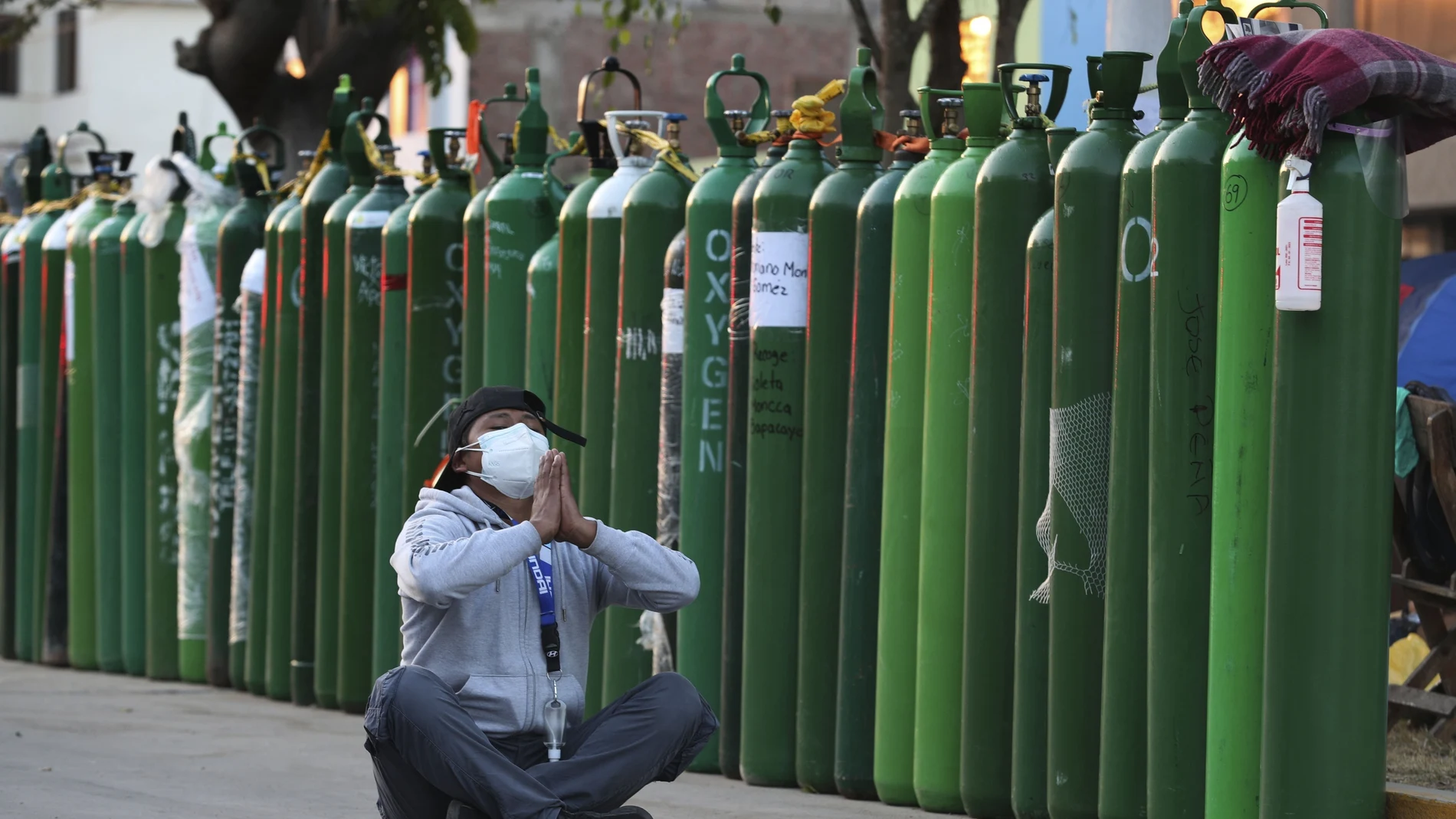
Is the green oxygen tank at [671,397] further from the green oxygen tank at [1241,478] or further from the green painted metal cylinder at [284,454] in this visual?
the green oxygen tank at [1241,478]

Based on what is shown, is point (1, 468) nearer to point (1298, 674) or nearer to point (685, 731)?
point (685, 731)

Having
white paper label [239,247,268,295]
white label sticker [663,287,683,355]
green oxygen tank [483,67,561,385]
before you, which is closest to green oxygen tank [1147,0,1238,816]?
white label sticker [663,287,683,355]

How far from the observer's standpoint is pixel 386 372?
796cm

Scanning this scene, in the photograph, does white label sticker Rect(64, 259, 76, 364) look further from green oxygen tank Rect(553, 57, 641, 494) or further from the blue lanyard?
the blue lanyard

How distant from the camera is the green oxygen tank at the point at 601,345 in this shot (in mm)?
7109

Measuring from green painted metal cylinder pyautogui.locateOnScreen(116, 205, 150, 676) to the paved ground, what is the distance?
1.27 ft

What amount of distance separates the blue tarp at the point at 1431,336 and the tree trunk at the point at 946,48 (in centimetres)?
203

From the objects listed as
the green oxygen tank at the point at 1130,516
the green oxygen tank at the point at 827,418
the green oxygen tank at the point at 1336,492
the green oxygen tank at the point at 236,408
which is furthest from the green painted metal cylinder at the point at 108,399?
the green oxygen tank at the point at 1336,492

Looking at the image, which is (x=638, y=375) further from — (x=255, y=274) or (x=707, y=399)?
(x=255, y=274)

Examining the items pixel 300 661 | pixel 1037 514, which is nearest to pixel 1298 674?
pixel 1037 514

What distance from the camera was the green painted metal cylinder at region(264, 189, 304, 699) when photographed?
27.6 ft

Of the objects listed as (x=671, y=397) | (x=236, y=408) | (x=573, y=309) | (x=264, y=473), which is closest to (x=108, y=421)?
(x=236, y=408)

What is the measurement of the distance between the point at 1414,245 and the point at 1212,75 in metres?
8.95

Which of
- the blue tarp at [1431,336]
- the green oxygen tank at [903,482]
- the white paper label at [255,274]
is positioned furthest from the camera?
the white paper label at [255,274]
